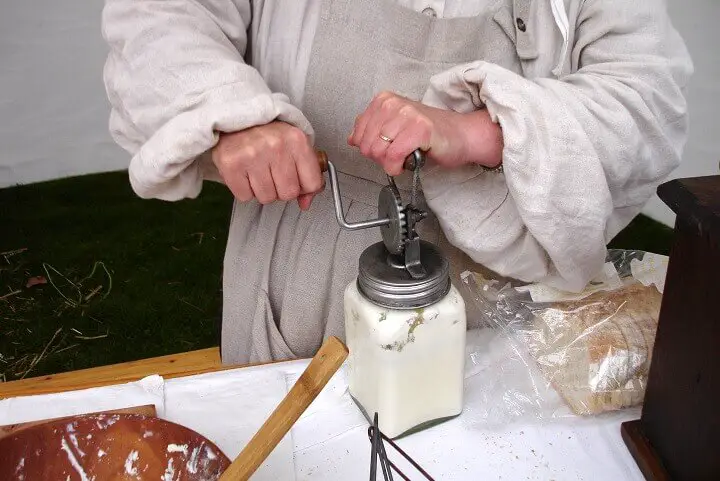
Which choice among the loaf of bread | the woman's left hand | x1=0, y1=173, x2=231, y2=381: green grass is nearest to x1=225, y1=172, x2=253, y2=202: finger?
the woman's left hand

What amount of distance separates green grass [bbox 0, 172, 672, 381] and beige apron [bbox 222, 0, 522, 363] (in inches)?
35.6

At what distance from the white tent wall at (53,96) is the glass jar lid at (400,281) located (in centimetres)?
174

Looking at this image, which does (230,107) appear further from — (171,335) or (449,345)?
(171,335)

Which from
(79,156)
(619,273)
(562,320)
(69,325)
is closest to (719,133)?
(619,273)

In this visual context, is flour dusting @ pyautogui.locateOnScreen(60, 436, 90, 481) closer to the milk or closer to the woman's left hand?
the milk

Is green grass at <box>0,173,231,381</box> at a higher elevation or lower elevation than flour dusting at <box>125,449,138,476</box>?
lower

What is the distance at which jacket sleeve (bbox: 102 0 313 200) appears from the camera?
0.66 meters

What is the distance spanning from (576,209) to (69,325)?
1.62 m

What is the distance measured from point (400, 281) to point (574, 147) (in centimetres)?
22

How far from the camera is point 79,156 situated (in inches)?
102

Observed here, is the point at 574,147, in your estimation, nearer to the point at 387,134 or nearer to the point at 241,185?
the point at 387,134

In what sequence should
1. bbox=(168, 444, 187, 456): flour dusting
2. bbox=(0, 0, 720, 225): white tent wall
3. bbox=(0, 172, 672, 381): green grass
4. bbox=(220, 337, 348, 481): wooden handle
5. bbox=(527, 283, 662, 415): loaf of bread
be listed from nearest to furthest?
bbox=(220, 337, 348, 481): wooden handle → bbox=(168, 444, 187, 456): flour dusting → bbox=(527, 283, 662, 415): loaf of bread → bbox=(0, 172, 672, 381): green grass → bbox=(0, 0, 720, 225): white tent wall

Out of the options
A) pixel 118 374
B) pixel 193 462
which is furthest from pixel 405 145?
pixel 118 374

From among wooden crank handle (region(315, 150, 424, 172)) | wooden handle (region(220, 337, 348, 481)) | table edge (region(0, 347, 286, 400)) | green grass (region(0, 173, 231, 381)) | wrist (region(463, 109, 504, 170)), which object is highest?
wrist (region(463, 109, 504, 170))
